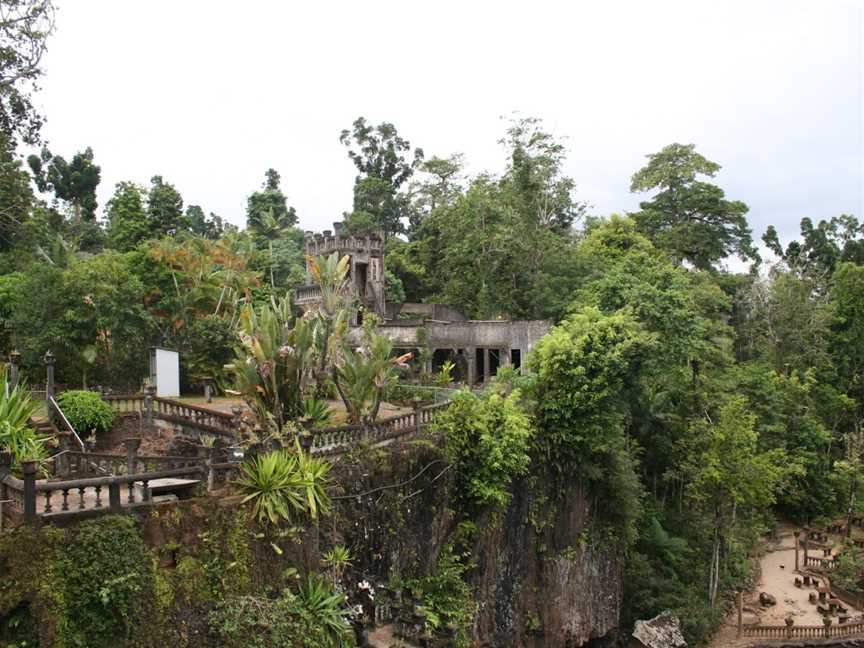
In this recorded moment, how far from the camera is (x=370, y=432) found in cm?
1385

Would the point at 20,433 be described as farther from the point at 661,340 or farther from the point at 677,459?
the point at 677,459

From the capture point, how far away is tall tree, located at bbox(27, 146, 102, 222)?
150 ft

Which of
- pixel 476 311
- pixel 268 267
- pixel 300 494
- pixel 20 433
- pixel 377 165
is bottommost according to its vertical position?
pixel 300 494

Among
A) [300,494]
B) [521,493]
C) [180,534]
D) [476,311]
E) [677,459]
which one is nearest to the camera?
[180,534]

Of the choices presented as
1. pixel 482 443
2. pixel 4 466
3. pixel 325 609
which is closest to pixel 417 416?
pixel 482 443


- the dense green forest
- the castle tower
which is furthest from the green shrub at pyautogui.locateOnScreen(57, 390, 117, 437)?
the castle tower

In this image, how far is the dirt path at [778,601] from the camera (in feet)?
72.6

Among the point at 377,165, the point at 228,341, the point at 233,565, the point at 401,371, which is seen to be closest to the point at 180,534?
the point at 233,565

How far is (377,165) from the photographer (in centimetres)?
4594

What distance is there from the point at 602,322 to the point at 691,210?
2512cm

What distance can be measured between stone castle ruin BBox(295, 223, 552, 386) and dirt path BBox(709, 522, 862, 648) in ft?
38.1

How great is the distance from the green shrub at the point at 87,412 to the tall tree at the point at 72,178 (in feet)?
114

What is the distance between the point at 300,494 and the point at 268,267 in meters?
28.3

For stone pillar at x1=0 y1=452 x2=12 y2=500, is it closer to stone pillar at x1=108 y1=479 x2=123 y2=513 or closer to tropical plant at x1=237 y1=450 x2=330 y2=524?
stone pillar at x1=108 y1=479 x2=123 y2=513
